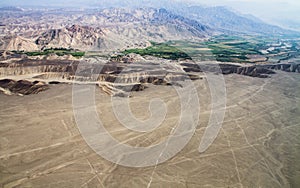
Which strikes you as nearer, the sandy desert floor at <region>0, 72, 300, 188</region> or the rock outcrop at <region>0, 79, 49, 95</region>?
the sandy desert floor at <region>0, 72, 300, 188</region>

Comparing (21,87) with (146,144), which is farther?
(21,87)

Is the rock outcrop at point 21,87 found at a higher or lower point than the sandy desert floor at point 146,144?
lower

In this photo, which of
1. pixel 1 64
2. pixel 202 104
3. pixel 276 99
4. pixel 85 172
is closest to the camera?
pixel 85 172

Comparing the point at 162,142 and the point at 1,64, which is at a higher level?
the point at 162,142

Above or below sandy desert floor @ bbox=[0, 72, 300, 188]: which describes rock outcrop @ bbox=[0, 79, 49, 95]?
below

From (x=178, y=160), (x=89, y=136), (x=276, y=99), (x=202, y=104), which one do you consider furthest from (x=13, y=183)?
(x=276, y=99)

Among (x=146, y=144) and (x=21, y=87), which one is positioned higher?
(x=146, y=144)

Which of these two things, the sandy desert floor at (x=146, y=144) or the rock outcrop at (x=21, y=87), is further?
the rock outcrop at (x=21, y=87)

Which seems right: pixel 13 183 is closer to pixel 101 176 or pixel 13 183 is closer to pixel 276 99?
pixel 101 176
